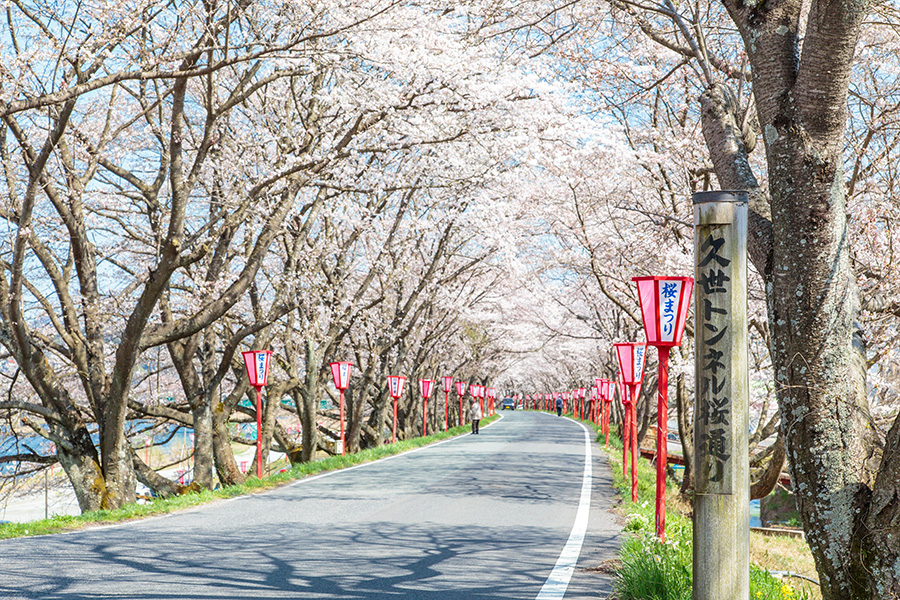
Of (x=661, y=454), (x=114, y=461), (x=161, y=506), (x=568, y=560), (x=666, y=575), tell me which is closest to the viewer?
(x=666, y=575)

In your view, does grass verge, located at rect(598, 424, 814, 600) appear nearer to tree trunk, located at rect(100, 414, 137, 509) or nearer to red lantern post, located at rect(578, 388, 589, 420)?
tree trunk, located at rect(100, 414, 137, 509)

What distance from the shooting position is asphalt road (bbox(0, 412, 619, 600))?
5.82 metres

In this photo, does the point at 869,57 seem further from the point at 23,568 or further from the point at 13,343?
the point at 13,343

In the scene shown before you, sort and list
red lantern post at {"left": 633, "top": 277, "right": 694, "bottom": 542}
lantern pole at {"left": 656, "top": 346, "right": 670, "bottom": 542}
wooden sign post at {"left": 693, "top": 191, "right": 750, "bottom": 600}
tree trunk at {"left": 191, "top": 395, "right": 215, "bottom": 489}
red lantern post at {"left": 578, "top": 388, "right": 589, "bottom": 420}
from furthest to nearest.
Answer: red lantern post at {"left": 578, "top": 388, "right": 589, "bottom": 420}, tree trunk at {"left": 191, "top": 395, "right": 215, "bottom": 489}, red lantern post at {"left": 633, "top": 277, "right": 694, "bottom": 542}, lantern pole at {"left": 656, "top": 346, "right": 670, "bottom": 542}, wooden sign post at {"left": 693, "top": 191, "right": 750, "bottom": 600}

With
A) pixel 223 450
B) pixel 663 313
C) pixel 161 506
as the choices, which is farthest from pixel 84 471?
pixel 663 313

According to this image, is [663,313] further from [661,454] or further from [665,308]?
[661,454]

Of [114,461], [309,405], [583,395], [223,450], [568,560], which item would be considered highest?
[309,405]

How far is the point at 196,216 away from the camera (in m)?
17.8

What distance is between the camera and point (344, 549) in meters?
7.40

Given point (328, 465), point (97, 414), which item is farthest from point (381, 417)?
point (97, 414)

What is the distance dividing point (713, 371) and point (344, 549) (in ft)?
16.6

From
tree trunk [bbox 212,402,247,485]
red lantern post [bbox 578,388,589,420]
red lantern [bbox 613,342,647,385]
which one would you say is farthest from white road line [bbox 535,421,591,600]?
red lantern post [bbox 578,388,589,420]

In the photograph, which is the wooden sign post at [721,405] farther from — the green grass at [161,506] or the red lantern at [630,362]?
the red lantern at [630,362]

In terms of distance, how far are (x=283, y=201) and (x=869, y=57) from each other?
884 cm
